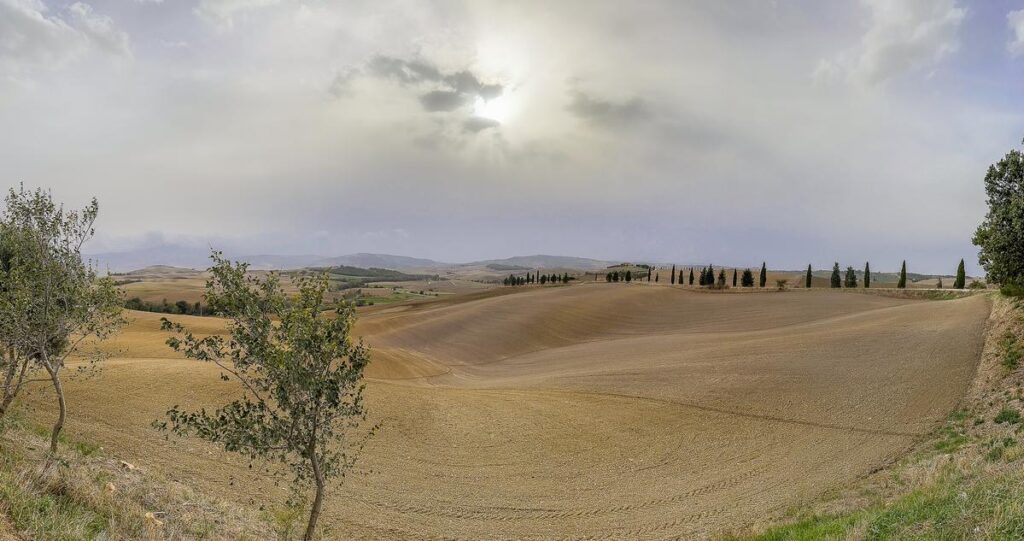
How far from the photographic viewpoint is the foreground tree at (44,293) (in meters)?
12.5

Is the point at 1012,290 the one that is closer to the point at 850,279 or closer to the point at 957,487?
the point at 957,487

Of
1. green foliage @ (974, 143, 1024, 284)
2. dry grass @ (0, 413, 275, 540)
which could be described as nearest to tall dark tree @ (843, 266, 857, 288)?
green foliage @ (974, 143, 1024, 284)

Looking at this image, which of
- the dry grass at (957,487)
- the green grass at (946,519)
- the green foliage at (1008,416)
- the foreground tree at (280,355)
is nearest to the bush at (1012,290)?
the dry grass at (957,487)

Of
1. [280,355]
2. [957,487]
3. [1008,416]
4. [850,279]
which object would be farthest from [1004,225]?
[850,279]

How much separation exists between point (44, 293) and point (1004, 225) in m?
39.7

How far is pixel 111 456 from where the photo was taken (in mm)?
15586

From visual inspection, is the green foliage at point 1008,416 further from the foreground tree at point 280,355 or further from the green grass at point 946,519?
the foreground tree at point 280,355

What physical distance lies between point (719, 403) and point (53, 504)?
26.2 metres

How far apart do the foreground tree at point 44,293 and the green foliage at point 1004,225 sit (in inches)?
1488

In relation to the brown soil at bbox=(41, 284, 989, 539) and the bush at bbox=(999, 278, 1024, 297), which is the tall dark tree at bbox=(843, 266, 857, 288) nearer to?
the brown soil at bbox=(41, 284, 989, 539)

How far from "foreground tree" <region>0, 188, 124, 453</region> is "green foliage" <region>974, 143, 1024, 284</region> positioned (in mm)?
37805

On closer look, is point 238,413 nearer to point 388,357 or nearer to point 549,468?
point 549,468

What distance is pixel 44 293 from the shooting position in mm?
12977

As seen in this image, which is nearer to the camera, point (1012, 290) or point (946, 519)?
point (946, 519)
